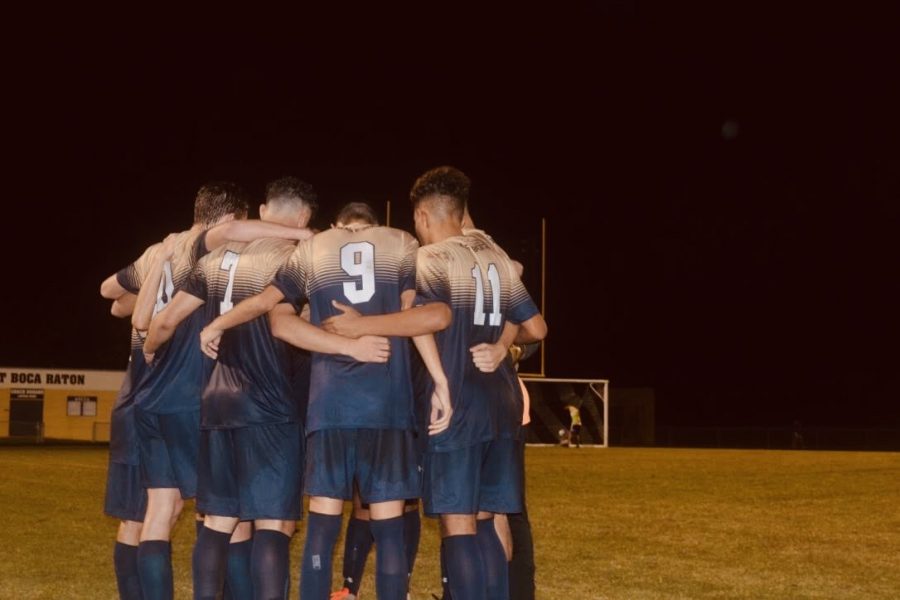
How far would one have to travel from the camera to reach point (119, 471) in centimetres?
638

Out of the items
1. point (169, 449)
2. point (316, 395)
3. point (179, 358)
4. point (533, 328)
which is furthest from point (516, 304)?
point (169, 449)

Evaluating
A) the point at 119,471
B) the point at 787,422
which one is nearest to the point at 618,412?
the point at 787,422

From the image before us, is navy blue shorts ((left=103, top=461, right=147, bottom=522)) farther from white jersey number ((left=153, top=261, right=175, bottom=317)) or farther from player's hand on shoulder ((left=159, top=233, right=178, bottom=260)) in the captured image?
player's hand on shoulder ((left=159, top=233, right=178, bottom=260))

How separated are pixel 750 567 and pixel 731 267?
229ft

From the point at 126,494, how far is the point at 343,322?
1.62 metres

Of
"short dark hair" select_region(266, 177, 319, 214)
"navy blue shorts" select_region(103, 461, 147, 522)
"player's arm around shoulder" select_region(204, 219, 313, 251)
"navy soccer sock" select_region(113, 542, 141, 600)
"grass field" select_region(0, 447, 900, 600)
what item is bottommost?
"grass field" select_region(0, 447, 900, 600)

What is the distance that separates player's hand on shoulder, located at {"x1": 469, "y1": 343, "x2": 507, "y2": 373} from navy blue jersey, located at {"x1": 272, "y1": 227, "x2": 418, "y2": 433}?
34 cm

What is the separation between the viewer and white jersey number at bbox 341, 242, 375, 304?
571cm

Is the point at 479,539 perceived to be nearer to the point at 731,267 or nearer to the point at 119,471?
the point at 119,471

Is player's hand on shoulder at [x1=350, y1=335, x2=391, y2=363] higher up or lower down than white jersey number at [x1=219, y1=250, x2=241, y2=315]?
lower down

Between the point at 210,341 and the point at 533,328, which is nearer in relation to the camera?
the point at 210,341

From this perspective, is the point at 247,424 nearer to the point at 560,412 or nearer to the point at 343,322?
the point at 343,322

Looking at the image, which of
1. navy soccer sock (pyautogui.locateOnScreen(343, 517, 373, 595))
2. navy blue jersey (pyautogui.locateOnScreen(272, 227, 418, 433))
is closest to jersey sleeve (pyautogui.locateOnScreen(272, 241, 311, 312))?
navy blue jersey (pyautogui.locateOnScreen(272, 227, 418, 433))

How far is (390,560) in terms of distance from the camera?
554cm
